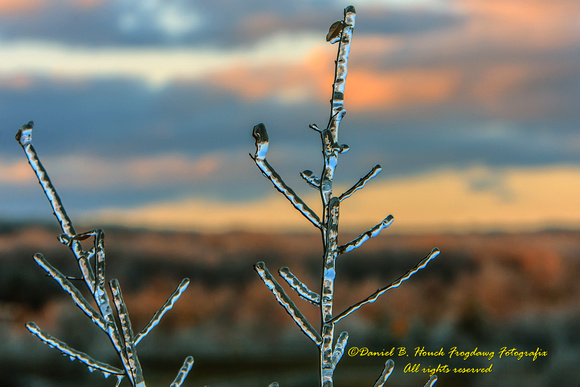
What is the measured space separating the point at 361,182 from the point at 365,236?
0.70 feet

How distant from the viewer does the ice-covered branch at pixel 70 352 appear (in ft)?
6.65

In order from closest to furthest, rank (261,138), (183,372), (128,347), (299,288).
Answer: (261,138) < (128,347) < (299,288) < (183,372)

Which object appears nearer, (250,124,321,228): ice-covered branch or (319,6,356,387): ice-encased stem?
(250,124,321,228): ice-covered branch

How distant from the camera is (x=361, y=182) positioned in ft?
7.11

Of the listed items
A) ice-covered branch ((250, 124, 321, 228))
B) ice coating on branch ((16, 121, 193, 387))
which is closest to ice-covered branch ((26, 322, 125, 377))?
ice coating on branch ((16, 121, 193, 387))

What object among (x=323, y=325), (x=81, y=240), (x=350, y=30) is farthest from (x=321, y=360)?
(x=350, y=30)

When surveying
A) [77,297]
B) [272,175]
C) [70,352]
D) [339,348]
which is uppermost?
[272,175]

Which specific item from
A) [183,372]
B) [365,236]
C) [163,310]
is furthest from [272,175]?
[183,372]

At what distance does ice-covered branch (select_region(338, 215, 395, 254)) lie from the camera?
6.72 feet

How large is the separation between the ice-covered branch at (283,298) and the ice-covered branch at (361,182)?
15.4 inches

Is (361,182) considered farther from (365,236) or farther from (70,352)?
(70,352)

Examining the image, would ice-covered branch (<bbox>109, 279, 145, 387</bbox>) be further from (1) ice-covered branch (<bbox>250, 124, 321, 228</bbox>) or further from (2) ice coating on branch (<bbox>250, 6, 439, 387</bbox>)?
(1) ice-covered branch (<bbox>250, 124, 321, 228</bbox>)

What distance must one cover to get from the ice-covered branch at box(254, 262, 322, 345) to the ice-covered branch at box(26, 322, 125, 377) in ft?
2.03

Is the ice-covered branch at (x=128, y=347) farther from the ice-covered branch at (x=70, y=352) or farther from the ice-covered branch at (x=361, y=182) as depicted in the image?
the ice-covered branch at (x=361, y=182)
